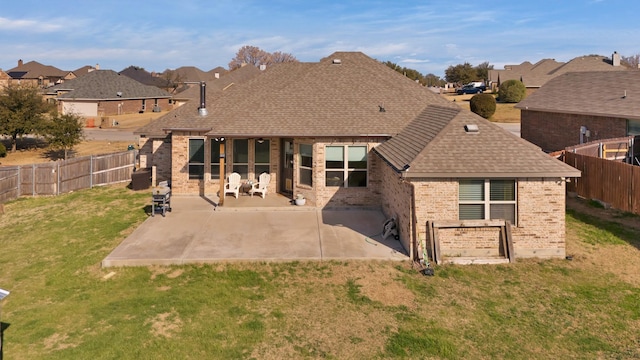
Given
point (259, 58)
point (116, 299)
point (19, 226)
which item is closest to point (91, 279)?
point (116, 299)

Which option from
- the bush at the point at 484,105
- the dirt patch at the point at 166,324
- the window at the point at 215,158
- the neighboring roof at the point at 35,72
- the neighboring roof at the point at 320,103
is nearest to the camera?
the dirt patch at the point at 166,324

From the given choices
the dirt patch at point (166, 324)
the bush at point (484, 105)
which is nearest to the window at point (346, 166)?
the dirt patch at point (166, 324)

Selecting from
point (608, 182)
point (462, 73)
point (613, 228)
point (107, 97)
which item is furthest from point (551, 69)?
point (107, 97)

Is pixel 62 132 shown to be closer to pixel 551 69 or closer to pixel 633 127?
pixel 633 127

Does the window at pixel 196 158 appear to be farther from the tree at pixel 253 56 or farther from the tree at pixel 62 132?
the tree at pixel 253 56

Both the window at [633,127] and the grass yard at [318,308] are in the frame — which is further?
the window at [633,127]

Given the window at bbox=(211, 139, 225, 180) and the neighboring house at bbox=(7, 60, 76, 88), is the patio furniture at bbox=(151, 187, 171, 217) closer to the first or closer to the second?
the window at bbox=(211, 139, 225, 180)
